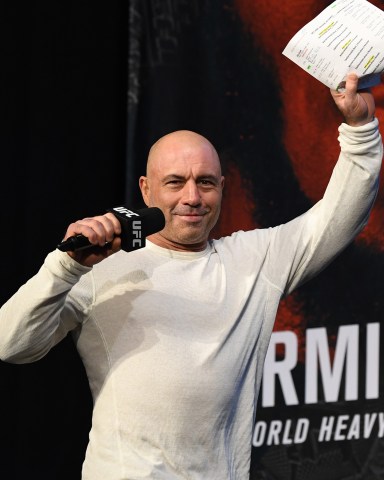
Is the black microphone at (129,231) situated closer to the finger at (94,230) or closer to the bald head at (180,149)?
the finger at (94,230)

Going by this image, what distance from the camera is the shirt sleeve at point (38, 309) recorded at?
7.18ft

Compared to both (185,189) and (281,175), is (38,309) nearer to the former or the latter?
(185,189)

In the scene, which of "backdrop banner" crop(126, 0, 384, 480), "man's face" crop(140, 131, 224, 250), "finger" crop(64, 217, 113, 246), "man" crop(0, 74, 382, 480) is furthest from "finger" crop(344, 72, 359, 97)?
"backdrop banner" crop(126, 0, 384, 480)

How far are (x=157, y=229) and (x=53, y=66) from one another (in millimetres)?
1550

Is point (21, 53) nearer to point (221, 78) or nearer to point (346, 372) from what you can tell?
point (221, 78)

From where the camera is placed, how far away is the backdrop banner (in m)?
3.65

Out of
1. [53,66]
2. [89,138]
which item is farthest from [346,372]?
[53,66]

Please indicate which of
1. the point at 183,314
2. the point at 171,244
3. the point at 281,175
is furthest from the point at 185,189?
the point at 281,175

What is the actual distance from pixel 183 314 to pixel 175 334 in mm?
55

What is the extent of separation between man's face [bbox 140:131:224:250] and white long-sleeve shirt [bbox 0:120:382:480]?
0.17 feet

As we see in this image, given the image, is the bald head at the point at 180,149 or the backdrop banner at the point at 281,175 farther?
the backdrop banner at the point at 281,175

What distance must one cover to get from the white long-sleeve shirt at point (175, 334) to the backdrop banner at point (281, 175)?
115 centimetres

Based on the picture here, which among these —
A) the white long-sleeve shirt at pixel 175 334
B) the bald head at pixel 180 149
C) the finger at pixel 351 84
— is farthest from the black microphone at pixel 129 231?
the finger at pixel 351 84

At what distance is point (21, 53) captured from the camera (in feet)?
11.6
